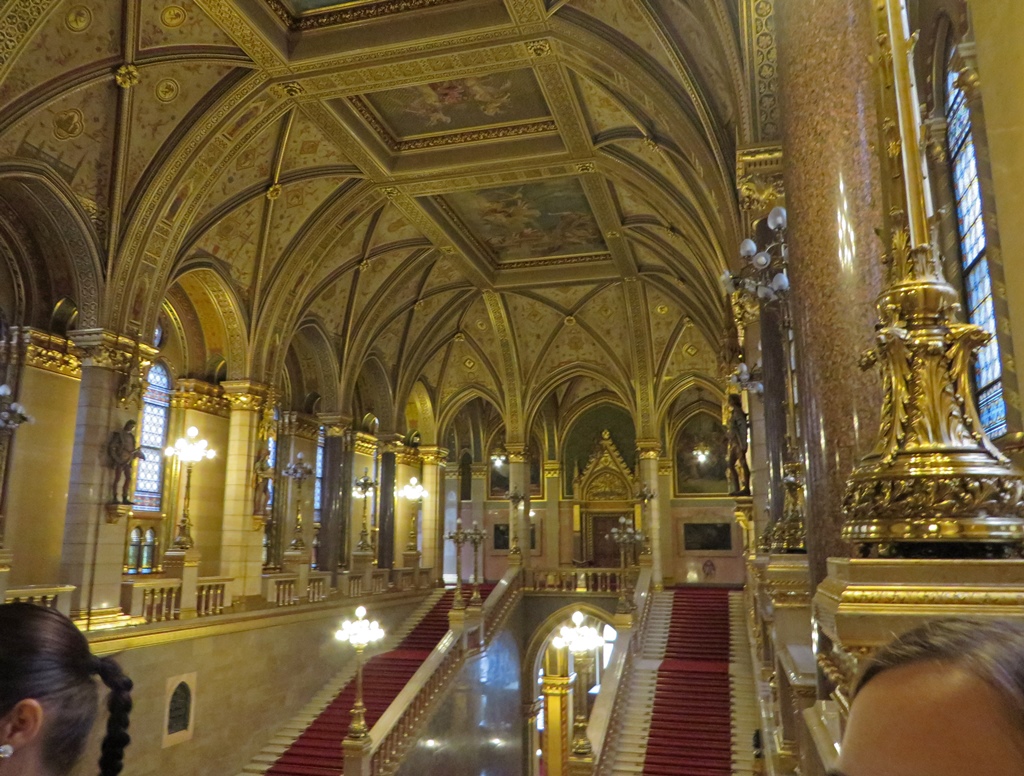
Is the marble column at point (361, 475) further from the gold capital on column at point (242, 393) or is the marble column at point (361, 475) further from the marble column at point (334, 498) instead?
the gold capital on column at point (242, 393)

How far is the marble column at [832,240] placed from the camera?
3.10 meters

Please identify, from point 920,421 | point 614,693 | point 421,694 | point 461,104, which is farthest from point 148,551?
point 920,421

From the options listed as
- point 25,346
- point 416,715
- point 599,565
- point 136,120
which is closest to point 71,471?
point 25,346

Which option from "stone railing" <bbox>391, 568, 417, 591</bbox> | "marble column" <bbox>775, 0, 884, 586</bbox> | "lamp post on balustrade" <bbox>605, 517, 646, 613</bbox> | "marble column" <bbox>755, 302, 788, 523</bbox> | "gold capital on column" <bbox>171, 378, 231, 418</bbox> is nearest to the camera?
"marble column" <bbox>775, 0, 884, 586</bbox>

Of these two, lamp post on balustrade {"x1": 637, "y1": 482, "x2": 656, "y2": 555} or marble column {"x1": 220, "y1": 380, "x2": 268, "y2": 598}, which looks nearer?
marble column {"x1": 220, "y1": 380, "x2": 268, "y2": 598}

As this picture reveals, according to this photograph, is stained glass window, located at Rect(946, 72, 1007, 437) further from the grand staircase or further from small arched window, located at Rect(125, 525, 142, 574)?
small arched window, located at Rect(125, 525, 142, 574)

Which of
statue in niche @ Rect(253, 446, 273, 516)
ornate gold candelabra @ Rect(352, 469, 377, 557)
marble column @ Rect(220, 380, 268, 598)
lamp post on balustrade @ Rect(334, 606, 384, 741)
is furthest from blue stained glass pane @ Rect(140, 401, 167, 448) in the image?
lamp post on balustrade @ Rect(334, 606, 384, 741)

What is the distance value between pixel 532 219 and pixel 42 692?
17819 millimetres

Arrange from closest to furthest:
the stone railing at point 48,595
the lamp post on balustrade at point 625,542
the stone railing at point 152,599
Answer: the stone railing at point 48,595
the stone railing at point 152,599
the lamp post on balustrade at point 625,542

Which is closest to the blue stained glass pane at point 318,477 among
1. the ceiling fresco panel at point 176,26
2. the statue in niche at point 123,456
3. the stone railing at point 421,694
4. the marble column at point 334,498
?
the marble column at point 334,498

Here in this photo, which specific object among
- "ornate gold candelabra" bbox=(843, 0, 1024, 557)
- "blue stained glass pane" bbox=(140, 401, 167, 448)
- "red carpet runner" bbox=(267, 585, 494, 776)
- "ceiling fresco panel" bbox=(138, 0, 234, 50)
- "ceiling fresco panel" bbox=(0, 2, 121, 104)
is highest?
"ceiling fresco panel" bbox=(138, 0, 234, 50)

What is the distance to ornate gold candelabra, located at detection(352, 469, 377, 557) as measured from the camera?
66.4 feet

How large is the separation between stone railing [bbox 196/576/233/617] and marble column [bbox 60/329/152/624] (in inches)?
69.0

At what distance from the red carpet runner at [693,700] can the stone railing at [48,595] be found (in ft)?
29.1
